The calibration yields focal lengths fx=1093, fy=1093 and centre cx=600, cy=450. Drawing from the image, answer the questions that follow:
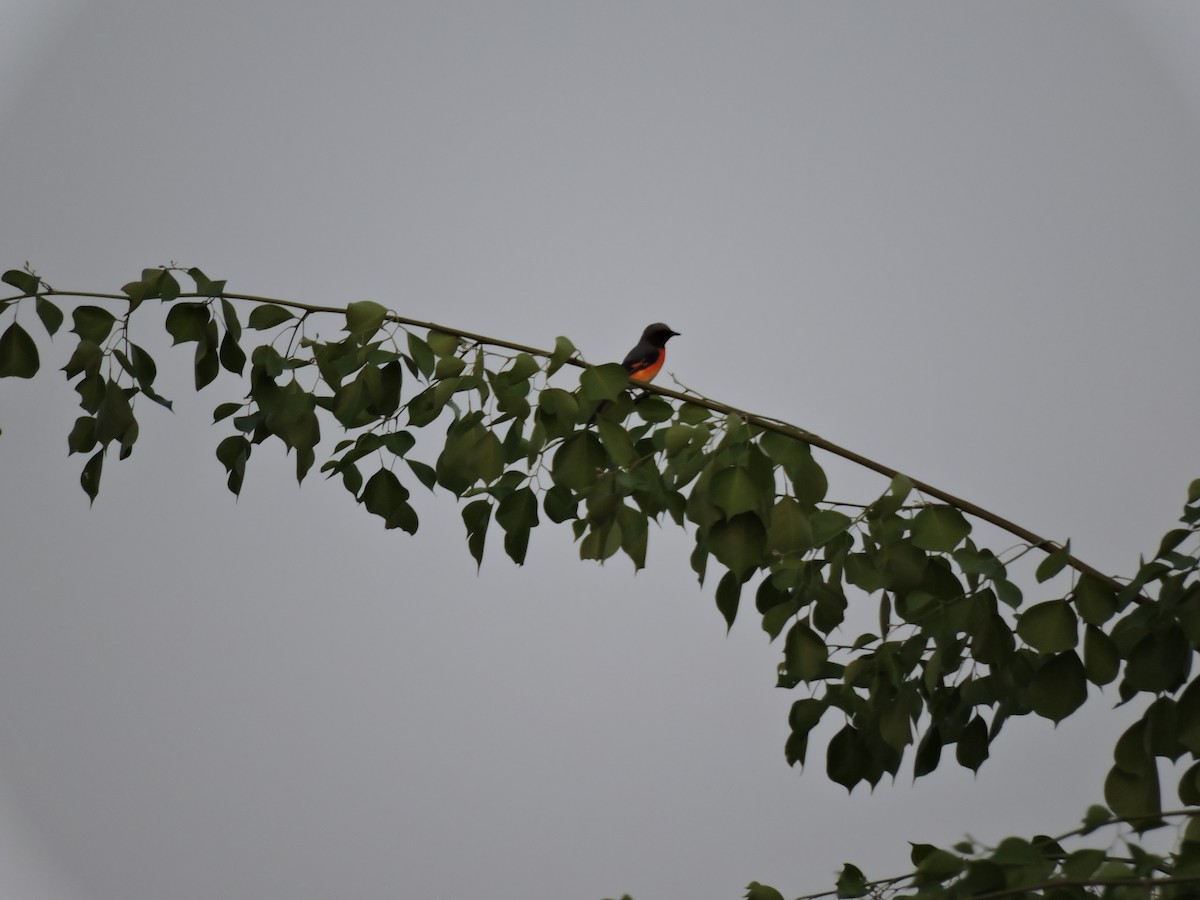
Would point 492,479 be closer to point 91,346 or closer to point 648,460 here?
point 648,460

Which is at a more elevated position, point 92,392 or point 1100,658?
point 92,392

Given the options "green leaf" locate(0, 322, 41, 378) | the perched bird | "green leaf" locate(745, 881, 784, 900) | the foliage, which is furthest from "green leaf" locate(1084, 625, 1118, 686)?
the perched bird

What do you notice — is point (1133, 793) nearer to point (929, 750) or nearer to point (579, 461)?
point (929, 750)

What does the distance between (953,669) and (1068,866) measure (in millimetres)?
197

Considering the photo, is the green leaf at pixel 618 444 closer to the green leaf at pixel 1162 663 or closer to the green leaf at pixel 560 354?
the green leaf at pixel 560 354

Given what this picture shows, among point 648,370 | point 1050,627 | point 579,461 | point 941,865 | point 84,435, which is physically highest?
point 648,370

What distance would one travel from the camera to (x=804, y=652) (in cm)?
59

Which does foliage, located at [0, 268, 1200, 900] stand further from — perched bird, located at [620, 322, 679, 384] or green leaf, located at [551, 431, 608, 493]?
perched bird, located at [620, 322, 679, 384]

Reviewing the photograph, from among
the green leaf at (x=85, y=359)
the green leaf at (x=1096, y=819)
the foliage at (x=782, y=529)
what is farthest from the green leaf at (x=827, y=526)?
the green leaf at (x=85, y=359)

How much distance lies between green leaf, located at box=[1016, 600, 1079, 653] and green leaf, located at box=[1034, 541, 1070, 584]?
2cm

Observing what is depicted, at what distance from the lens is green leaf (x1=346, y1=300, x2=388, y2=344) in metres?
0.64

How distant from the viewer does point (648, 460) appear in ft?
2.02

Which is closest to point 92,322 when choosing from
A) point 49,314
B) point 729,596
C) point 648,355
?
point 49,314

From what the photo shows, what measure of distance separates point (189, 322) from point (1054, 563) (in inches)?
20.1
